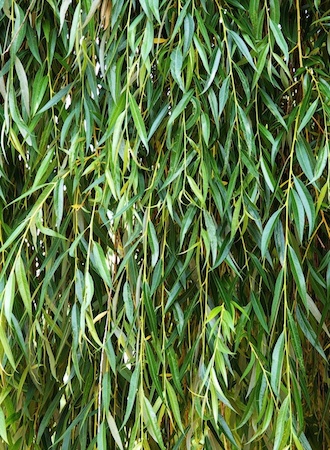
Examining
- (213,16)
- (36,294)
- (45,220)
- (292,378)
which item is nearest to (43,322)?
(36,294)

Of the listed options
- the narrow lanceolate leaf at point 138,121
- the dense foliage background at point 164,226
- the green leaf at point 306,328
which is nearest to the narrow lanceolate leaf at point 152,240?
the dense foliage background at point 164,226

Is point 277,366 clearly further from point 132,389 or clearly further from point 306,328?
point 132,389

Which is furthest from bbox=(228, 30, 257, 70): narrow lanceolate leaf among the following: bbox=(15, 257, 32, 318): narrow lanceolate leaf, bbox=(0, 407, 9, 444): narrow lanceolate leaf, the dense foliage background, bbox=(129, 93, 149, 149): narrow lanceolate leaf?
bbox=(0, 407, 9, 444): narrow lanceolate leaf

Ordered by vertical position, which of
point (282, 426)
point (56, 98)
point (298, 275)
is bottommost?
point (282, 426)

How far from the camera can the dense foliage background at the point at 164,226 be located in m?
0.89

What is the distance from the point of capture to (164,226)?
95cm

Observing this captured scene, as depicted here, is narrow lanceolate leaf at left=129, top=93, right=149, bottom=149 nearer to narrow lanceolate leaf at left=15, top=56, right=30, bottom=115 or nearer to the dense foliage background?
the dense foliage background

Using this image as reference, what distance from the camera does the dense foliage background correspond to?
0.89 m

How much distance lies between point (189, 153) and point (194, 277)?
0.59ft

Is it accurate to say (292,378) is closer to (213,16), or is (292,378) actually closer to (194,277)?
(194,277)

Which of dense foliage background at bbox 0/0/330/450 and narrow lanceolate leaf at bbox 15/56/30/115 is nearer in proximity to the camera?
dense foliage background at bbox 0/0/330/450

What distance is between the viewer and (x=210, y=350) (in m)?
0.91

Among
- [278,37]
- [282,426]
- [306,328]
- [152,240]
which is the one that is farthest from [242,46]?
[282,426]

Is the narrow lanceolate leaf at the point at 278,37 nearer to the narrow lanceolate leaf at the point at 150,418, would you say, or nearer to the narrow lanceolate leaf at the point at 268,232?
the narrow lanceolate leaf at the point at 268,232
